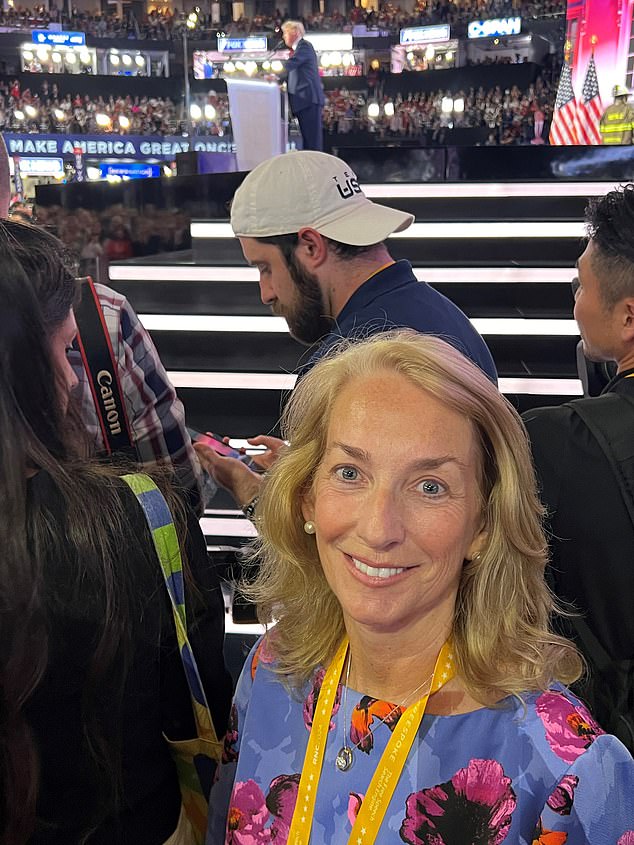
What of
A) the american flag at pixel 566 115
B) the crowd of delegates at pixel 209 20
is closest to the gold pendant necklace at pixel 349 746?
the american flag at pixel 566 115

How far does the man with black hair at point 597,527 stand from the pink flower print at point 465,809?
449 millimetres

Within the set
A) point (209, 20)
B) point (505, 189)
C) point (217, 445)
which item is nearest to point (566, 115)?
point (505, 189)

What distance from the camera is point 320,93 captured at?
25.4ft

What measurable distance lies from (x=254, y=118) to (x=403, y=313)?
16.6 ft

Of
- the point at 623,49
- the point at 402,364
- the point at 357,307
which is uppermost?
the point at 623,49

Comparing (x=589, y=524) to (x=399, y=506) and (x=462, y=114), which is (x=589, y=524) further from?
(x=462, y=114)

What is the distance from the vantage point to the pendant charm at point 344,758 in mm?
889

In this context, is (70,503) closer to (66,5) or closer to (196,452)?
(196,452)

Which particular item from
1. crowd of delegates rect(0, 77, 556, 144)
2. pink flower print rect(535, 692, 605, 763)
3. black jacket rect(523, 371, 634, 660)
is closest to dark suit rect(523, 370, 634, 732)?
black jacket rect(523, 371, 634, 660)

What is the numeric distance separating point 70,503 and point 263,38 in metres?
24.3

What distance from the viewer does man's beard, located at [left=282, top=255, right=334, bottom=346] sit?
2006 millimetres

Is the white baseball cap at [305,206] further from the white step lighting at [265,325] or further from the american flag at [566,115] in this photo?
the american flag at [566,115]

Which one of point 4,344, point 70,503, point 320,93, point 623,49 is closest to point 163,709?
point 70,503

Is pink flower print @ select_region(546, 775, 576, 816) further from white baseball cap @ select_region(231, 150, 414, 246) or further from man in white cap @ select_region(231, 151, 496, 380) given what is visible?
white baseball cap @ select_region(231, 150, 414, 246)
